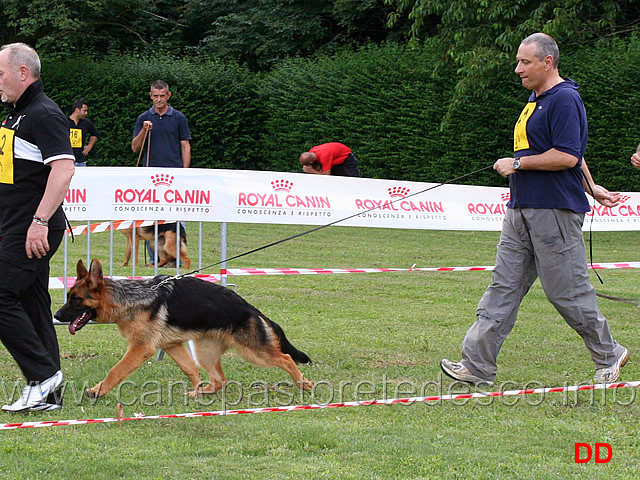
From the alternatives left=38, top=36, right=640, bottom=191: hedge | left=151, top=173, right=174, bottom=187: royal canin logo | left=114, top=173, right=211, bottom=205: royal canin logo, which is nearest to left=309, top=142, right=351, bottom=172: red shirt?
left=38, top=36, right=640, bottom=191: hedge

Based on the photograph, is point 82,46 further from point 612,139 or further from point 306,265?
point 306,265

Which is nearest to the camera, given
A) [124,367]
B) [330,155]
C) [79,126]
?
[124,367]

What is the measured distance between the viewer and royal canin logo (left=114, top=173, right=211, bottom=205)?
254 inches

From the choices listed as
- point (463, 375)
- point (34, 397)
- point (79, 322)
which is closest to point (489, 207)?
point (463, 375)

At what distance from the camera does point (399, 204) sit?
7.94 m

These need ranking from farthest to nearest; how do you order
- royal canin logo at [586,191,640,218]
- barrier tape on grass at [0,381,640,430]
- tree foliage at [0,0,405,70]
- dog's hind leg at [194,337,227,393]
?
tree foliage at [0,0,405,70] → royal canin logo at [586,191,640,218] → dog's hind leg at [194,337,227,393] → barrier tape on grass at [0,381,640,430]

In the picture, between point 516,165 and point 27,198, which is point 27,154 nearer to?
point 27,198

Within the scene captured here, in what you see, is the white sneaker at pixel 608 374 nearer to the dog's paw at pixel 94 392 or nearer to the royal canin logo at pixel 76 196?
the dog's paw at pixel 94 392

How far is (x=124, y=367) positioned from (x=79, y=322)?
1.28 ft

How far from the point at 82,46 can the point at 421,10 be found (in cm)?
1649

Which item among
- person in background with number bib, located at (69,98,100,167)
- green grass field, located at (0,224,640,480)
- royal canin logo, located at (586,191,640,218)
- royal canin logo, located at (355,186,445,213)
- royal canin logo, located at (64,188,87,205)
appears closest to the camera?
green grass field, located at (0,224,640,480)

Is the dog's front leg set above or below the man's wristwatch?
below

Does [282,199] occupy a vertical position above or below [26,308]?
above

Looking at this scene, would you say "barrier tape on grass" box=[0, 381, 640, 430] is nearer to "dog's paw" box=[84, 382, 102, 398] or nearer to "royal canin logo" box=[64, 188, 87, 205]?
"dog's paw" box=[84, 382, 102, 398]
